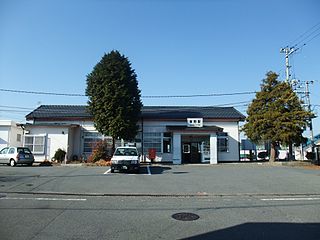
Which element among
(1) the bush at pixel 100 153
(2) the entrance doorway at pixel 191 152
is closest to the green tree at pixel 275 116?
(2) the entrance doorway at pixel 191 152

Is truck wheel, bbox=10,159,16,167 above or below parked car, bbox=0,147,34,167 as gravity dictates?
below

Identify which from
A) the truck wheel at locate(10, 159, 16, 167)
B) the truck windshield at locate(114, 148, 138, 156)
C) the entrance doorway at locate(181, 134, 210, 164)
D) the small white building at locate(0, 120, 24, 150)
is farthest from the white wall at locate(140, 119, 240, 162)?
the small white building at locate(0, 120, 24, 150)

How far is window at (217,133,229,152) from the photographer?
3012 centimetres

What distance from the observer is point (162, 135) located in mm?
30078

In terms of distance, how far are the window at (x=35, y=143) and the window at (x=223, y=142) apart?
17744mm

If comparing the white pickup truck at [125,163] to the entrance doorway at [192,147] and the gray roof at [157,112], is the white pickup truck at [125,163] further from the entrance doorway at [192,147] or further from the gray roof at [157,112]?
the gray roof at [157,112]

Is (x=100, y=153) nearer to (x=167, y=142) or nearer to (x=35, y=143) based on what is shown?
(x=35, y=143)

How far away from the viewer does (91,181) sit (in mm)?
13906

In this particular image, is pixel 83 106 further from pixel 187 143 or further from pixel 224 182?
pixel 224 182

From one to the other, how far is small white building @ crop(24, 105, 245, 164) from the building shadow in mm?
21018

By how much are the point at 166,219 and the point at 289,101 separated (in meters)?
22.8

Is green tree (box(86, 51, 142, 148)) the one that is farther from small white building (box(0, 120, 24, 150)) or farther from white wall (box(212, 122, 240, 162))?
small white building (box(0, 120, 24, 150))

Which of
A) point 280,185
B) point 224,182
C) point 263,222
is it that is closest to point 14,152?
point 224,182

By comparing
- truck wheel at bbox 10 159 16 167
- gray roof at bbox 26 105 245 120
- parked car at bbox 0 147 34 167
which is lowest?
truck wheel at bbox 10 159 16 167
